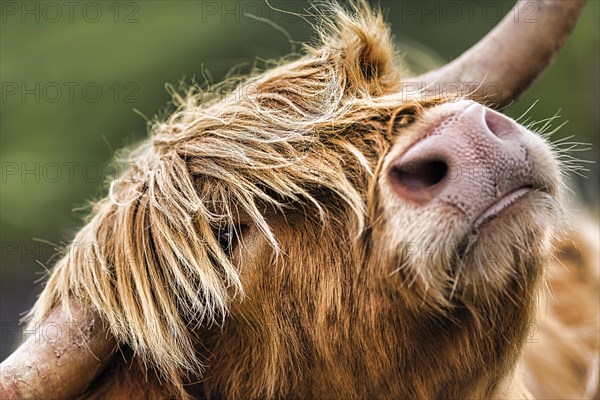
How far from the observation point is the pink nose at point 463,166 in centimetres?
219

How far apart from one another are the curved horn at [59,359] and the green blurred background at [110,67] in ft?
32.3

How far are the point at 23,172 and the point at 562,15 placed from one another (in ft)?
33.9

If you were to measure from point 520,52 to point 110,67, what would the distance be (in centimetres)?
1052

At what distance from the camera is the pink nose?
2.19m

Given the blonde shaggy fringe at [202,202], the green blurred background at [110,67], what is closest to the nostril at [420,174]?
the blonde shaggy fringe at [202,202]

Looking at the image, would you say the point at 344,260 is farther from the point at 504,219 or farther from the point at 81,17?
the point at 81,17

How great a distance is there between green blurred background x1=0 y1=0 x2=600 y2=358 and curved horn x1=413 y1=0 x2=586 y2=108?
9.19 m

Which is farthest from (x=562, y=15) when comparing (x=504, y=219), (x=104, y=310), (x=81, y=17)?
(x=81, y=17)

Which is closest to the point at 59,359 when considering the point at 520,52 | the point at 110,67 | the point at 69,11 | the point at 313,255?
the point at 313,255

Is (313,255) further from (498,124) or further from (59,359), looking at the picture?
(59,359)

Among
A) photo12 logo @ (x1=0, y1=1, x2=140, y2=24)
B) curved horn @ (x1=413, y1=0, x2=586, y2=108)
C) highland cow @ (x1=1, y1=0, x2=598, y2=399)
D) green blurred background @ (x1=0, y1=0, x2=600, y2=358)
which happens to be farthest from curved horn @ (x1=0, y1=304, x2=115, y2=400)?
photo12 logo @ (x1=0, y1=1, x2=140, y2=24)

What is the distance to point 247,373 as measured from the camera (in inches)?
106

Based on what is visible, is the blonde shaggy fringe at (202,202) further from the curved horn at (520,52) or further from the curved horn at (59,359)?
the curved horn at (520,52)

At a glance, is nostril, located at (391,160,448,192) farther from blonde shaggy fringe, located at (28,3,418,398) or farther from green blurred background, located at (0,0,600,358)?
green blurred background, located at (0,0,600,358)
